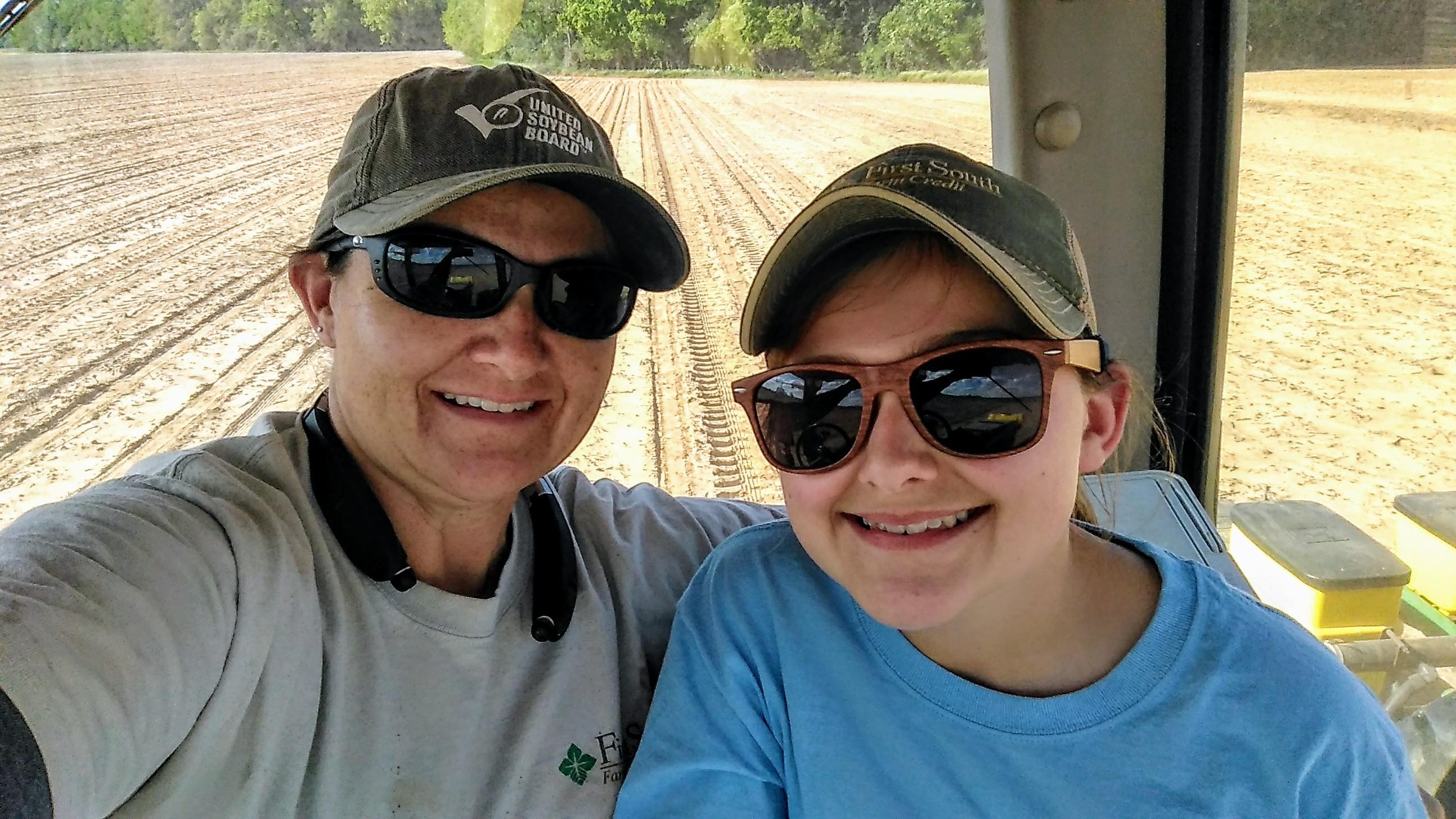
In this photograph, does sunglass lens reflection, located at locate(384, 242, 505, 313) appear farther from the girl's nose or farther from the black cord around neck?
the girl's nose

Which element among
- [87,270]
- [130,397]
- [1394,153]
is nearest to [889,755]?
[1394,153]

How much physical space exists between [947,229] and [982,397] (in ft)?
0.59

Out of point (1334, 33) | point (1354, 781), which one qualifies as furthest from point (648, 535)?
point (1334, 33)

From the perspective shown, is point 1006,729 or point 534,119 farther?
point 534,119

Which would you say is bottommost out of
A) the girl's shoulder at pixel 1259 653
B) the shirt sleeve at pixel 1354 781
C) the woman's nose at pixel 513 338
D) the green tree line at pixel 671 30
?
the shirt sleeve at pixel 1354 781

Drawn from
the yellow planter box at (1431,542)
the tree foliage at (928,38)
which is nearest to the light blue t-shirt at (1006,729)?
the tree foliage at (928,38)

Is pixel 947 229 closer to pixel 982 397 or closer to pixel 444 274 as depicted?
pixel 982 397

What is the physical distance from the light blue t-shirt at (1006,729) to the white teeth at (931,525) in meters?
0.18

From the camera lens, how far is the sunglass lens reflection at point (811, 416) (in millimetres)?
1011

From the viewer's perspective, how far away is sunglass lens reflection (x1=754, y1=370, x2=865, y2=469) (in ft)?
3.32

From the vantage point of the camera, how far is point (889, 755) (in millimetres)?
1091

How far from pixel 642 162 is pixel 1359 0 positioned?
5.49ft

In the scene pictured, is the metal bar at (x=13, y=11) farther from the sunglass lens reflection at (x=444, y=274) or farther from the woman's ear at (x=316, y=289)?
the sunglass lens reflection at (x=444, y=274)

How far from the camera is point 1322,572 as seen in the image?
221 cm
